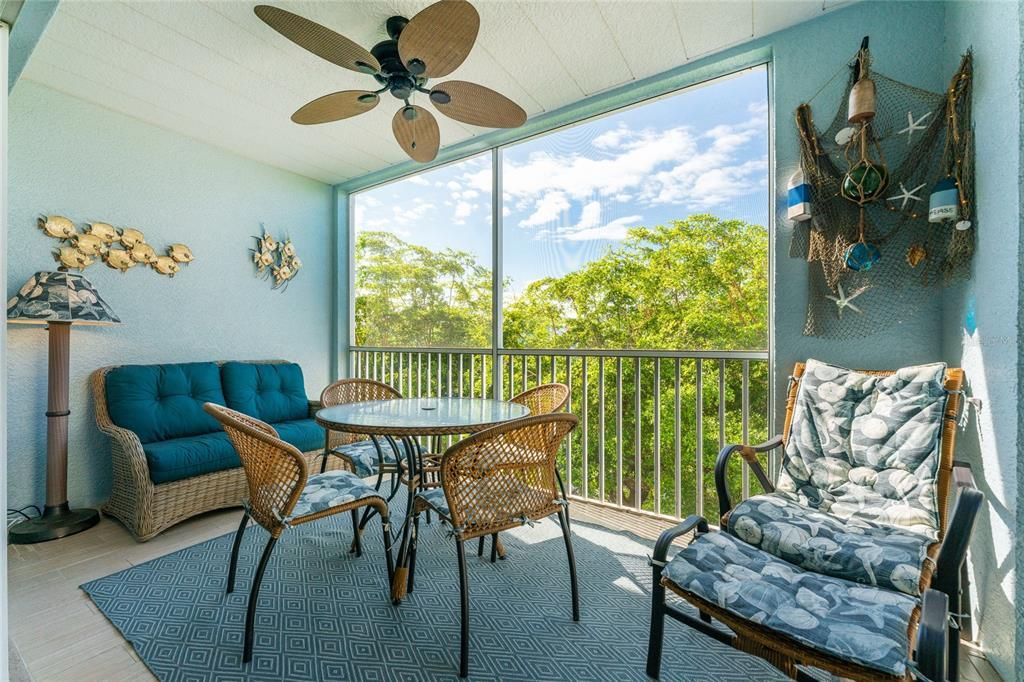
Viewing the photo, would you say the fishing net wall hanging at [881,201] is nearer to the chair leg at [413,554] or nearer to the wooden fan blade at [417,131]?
the wooden fan blade at [417,131]

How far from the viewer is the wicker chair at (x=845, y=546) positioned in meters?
1.08

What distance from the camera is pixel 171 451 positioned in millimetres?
2689

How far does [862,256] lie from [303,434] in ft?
11.8

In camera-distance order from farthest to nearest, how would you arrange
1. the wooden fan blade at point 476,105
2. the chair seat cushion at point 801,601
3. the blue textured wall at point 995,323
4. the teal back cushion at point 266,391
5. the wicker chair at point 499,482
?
1. the teal back cushion at point 266,391
2. the wooden fan blade at point 476,105
3. the wicker chair at point 499,482
4. the blue textured wall at point 995,323
5. the chair seat cushion at point 801,601

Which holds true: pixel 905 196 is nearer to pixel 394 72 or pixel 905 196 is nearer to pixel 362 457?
pixel 394 72

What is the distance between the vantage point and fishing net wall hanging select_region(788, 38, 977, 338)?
175cm

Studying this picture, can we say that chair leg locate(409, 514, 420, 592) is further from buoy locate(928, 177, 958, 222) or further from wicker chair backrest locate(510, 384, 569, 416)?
buoy locate(928, 177, 958, 222)

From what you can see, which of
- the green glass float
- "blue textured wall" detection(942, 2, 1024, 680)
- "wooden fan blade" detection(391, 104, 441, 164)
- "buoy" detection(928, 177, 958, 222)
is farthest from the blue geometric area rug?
"wooden fan blade" detection(391, 104, 441, 164)

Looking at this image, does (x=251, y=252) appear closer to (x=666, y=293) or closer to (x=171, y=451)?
(x=171, y=451)

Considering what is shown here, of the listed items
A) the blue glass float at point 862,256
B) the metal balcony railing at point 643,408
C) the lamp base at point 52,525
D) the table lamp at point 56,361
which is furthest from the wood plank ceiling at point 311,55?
the lamp base at point 52,525

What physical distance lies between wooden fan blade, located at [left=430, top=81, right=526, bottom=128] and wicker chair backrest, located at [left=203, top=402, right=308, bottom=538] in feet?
5.40

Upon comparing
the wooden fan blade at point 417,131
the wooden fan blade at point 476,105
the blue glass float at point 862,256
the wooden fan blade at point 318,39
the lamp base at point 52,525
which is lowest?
the lamp base at point 52,525

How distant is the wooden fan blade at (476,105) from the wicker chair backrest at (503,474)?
1516 mm

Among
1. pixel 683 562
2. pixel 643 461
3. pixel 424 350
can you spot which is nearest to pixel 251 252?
pixel 424 350
